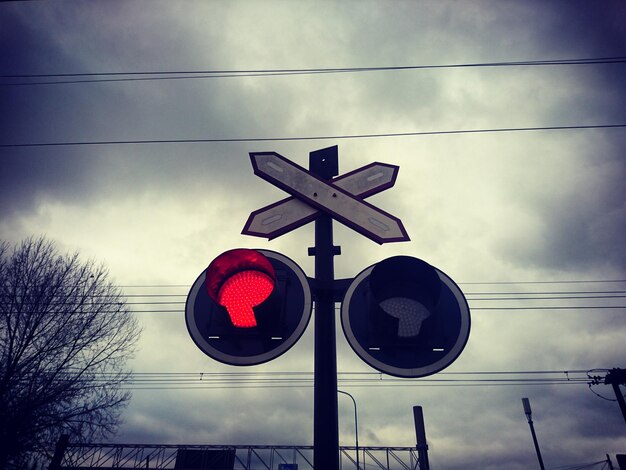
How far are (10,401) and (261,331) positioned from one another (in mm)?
14600

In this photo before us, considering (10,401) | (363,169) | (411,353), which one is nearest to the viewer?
(411,353)

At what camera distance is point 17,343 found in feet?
41.1

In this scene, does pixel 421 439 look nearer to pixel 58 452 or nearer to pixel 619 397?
pixel 619 397

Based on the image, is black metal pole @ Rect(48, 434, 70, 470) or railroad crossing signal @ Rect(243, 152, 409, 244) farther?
black metal pole @ Rect(48, 434, 70, 470)

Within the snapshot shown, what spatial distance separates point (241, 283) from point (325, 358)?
1.94 ft

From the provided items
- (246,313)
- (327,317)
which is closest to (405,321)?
(327,317)

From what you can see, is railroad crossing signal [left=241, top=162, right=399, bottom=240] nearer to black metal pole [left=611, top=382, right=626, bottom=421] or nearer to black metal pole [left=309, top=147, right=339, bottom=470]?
black metal pole [left=309, top=147, right=339, bottom=470]

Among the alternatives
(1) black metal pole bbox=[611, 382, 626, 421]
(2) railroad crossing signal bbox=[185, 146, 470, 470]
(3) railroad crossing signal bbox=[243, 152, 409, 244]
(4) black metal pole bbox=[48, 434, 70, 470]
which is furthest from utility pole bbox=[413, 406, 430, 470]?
(2) railroad crossing signal bbox=[185, 146, 470, 470]

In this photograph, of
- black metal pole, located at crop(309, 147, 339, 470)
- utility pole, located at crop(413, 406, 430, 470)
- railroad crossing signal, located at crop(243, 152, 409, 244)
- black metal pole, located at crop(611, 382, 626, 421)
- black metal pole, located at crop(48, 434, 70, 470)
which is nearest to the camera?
black metal pole, located at crop(309, 147, 339, 470)

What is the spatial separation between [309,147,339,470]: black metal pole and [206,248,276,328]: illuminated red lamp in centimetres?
40

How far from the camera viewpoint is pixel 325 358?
1806 millimetres

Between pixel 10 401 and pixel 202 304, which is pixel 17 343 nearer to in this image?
pixel 10 401

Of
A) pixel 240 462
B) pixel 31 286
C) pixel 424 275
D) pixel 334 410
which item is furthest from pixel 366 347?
pixel 240 462

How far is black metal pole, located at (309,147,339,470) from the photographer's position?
1.60m
